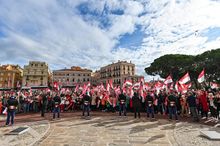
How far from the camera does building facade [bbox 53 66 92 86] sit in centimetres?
9844

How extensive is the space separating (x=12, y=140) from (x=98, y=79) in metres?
99.0

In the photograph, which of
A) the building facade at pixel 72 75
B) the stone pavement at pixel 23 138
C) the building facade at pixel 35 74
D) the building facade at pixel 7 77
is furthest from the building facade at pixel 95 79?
the stone pavement at pixel 23 138

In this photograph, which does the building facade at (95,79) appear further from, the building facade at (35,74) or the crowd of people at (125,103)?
the crowd of people at (125,103)

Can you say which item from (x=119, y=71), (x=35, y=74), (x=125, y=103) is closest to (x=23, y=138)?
(x=125, y=103)

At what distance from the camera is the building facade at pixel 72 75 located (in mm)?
98438

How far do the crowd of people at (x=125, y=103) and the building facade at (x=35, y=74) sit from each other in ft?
255

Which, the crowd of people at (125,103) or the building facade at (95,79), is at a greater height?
the building facade at (95,79)

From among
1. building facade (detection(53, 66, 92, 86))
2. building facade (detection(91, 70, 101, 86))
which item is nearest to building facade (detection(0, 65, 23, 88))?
building facade (detection(53, 66, 92, 86))

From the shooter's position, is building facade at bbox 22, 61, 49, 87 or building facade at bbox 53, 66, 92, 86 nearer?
building facade at bbox 22, 61, 49, 87

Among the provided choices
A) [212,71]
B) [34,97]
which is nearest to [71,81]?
[212,71]

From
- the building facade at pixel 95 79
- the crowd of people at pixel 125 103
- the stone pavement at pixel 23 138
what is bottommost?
the stone pavement at pixel 23 138

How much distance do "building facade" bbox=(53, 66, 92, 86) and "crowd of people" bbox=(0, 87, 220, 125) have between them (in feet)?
261

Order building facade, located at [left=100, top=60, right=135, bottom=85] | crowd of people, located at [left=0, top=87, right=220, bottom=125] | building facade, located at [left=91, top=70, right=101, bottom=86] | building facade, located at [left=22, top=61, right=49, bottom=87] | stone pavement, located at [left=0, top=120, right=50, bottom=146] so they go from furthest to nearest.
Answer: building facade, located at [left=91, top=70, right=101, bottom=86]
building facade, located at [left=22, top=61, right=49, bottom=87]
building facade, located at [left=100, top=60, right=135, bottom=85]
crowd of people, located at [left=0, top=87, right=220, bottom=125]
stone pavement, located at [left=0, top=120, right=50, bottom=146]

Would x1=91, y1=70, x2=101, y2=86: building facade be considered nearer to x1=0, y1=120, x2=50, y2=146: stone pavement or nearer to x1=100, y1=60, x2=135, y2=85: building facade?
x1=100, y1=60, x2=135, y2=85: building facade
